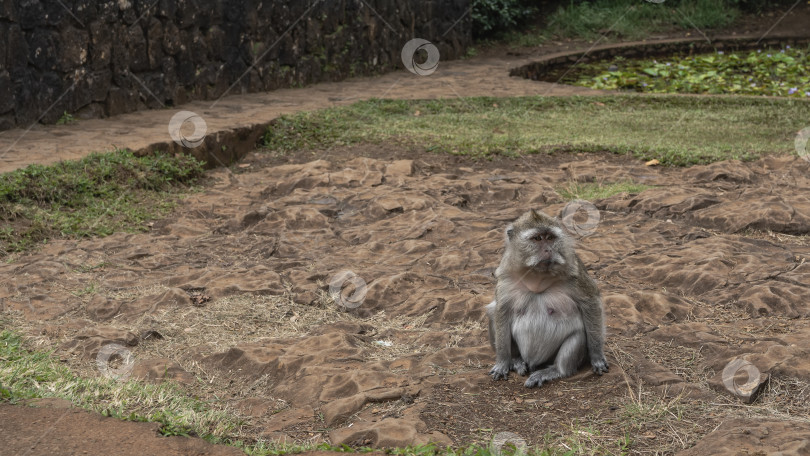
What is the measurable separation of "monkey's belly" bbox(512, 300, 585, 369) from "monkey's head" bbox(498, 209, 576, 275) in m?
0.24

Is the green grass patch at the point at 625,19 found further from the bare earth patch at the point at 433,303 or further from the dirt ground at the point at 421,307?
the bare earth patch at the point at 433,303

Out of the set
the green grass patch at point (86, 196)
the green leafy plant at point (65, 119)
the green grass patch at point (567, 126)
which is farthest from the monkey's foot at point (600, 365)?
the green leafy plant at point (65, 119)

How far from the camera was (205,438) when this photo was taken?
3.78m

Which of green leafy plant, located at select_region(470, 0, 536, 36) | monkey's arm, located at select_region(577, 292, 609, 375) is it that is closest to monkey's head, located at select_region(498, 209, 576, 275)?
monkey's arm, located at select_region(577, 292, 609, 375)

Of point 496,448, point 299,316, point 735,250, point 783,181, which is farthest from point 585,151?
point 496,448

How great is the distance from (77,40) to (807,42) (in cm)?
1412

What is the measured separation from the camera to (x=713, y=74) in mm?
14602

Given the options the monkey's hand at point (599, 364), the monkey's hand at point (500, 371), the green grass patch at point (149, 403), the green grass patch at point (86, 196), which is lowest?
the monkey's hand at point (500, 371)

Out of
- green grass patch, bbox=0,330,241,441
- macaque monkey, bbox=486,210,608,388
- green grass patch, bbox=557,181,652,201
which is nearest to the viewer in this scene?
green grass patch, bbox=0,330,241,441

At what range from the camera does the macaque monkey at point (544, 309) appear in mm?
4078

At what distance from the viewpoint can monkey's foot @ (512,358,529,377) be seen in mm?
4391

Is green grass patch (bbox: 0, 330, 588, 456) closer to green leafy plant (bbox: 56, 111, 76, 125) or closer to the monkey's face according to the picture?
the monkey's face

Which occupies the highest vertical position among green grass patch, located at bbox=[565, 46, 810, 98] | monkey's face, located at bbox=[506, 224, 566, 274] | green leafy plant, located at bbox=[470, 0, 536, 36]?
green leafy plant, located at bbox=[470, 0, 536, 36]

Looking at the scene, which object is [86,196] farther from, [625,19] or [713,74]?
[625,19]
